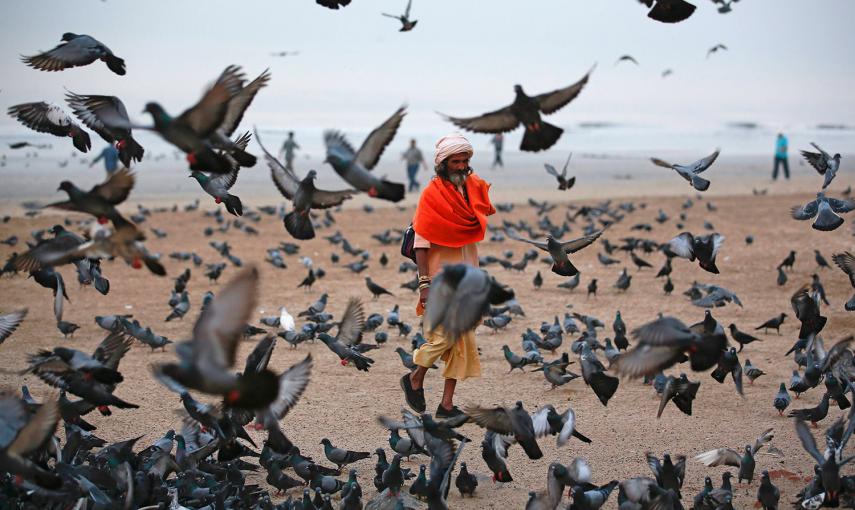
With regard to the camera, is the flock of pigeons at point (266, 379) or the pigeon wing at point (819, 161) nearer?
the flock of pigeons at point (266, 379)

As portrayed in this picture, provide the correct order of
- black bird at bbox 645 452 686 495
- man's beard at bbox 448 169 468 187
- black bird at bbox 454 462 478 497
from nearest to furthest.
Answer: black bird at bbox 645 452 686 495, black bird at bbox 454 462 478 497, man's beard at bbox 448 169 468 187

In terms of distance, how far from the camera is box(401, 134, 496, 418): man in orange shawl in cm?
628

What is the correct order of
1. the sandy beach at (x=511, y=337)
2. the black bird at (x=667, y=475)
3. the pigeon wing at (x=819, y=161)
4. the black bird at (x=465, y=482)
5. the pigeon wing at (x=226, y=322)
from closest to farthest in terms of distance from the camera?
the pigeon wing at (x=226, y=322)
the black bird at (x=667, y=475)
the black bird at (x=465, y=482)
the sandy beach at (x=511, y=337)
the pigeon wing at (x=819, y=161)

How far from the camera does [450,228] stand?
6.30 m

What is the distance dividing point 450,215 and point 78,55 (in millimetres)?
2672

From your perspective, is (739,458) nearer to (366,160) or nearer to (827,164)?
(827,164)

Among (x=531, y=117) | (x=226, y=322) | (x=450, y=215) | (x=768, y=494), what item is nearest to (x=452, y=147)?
(x=450, y=215)

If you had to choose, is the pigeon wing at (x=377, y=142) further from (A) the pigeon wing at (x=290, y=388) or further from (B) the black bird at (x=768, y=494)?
(B) the black bird at (x=768, y=494)

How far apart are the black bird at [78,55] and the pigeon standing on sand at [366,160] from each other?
144 centimetres

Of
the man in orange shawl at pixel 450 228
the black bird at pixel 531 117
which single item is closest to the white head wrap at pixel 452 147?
the man in orange shawl at pixel 450 228

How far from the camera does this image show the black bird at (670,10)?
5.73m

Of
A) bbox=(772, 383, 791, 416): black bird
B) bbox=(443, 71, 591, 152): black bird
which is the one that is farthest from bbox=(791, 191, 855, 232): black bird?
bbox=(443, 71, 591, 152): black bird

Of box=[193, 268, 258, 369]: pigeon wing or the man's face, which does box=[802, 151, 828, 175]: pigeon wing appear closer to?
the man's face

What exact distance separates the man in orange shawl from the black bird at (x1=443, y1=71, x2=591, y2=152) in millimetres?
223
